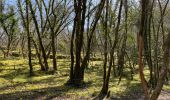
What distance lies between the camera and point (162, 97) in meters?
22.0

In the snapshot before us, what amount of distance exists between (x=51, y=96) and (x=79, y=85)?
157 inches

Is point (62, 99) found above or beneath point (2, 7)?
beneath

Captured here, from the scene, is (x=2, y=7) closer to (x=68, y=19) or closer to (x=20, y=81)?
(x=68, y=19)

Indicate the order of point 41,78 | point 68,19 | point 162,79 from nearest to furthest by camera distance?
point 162,79
point 41,78
point 68,19

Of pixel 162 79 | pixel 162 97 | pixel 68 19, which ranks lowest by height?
pixel 162 97

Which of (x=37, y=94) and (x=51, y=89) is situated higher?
(x=51, y=89)

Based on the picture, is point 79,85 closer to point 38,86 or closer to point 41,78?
point 38,86

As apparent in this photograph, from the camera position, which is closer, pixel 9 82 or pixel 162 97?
pixel 162 97

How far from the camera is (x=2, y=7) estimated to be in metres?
51.7

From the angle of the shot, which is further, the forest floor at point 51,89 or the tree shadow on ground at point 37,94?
the forest floor at point 51,89

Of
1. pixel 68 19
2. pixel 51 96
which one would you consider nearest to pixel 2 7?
pixel 68 19

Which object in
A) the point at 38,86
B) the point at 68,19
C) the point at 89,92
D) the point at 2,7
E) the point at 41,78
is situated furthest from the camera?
the point at 2,7

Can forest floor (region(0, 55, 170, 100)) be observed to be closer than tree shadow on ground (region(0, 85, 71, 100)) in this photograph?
No

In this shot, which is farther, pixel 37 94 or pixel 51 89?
pixel 51 89
